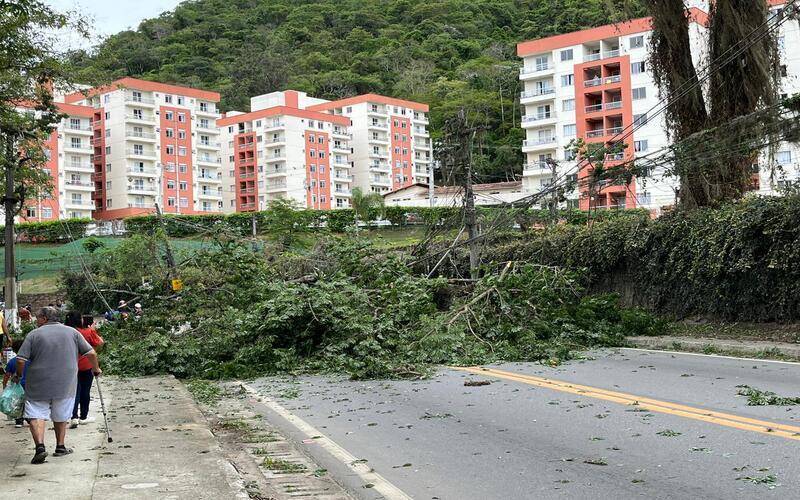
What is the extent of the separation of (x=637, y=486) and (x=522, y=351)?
9.43 meters

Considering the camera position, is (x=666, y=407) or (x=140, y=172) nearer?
(x=666, y=407)

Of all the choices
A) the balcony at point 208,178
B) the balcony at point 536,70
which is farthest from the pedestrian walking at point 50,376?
the balcony at point 208,178

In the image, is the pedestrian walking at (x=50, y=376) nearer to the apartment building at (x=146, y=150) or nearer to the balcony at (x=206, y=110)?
the apartment building at (x=146, y=150)

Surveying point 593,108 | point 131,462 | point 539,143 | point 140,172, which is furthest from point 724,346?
point 140,172

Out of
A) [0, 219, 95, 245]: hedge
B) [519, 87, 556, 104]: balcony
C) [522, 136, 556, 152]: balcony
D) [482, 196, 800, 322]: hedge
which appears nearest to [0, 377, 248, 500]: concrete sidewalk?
[482, 196, 800, 322]: hedge

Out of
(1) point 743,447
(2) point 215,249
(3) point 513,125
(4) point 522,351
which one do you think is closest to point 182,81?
(3) point 513,125

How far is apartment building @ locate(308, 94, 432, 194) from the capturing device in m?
119

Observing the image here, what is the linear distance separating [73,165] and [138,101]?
10.8 meters

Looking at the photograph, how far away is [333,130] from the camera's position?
116 meters

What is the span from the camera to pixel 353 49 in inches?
5423

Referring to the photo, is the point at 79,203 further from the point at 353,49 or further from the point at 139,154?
the point at 353,49

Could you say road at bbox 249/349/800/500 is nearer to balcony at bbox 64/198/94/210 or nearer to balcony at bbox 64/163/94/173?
balcony at bbox 64/198/94/210

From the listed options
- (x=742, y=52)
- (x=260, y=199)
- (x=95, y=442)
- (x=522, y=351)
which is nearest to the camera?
(x=95, y=442)

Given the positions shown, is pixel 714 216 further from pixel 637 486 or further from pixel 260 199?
pixel 260 199
